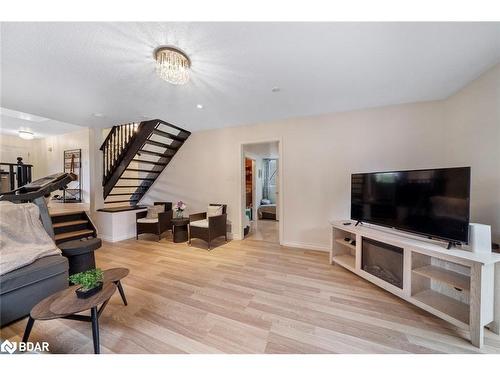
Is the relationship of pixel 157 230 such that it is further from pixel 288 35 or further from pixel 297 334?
pixel 288 35

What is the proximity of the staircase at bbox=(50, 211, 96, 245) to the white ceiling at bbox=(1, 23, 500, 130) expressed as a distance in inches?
69.1

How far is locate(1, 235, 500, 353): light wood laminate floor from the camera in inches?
52.3

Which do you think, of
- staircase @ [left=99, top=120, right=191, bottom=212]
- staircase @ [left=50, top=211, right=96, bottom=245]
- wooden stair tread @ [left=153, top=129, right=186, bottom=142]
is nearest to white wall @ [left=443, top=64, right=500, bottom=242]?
staircase @ [left=99, top=120, right=191, bottom=212]

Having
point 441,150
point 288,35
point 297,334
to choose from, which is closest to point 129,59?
point 288,35

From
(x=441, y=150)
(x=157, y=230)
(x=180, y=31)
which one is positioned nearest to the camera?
(x=180, y=31)

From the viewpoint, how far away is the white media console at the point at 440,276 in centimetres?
133

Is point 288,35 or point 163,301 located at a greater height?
point 288,35

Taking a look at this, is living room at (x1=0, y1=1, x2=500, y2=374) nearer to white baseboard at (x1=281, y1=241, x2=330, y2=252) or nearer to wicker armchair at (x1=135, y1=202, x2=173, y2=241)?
white baseboard at (x1=281, y1=241, x2=330, y2=252)

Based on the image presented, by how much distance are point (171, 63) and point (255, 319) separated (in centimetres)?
244

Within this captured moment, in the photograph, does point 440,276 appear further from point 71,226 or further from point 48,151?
point 48,151

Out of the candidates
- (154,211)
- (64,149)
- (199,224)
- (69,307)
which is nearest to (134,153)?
(154,211)

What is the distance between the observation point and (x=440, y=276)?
5.25ft
